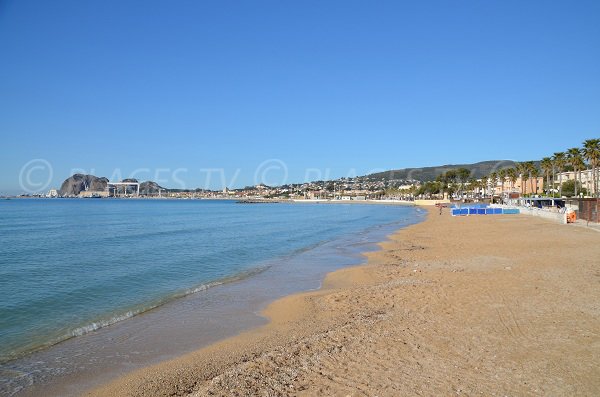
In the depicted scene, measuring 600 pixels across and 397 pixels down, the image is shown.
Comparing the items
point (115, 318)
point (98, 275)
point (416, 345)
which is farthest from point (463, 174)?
point (416, 345)

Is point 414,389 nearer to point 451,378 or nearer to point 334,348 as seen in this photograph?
point 451,378

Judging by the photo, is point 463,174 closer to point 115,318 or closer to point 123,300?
point 123,300

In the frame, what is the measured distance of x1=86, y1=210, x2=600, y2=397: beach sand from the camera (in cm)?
603

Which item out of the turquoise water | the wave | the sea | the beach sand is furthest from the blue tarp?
the wave

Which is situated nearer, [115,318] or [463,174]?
[115,318]

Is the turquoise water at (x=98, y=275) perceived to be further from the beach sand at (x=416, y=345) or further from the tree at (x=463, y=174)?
the tree at (x=463, y=174)

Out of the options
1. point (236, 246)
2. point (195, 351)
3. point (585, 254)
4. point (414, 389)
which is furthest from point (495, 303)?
point (236, 246)

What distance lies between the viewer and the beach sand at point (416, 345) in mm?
6031

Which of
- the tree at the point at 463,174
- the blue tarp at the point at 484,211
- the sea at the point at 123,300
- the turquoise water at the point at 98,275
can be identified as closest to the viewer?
the sea at the point at 123,300

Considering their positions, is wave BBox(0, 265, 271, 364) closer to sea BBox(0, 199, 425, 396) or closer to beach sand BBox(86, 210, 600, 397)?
sea BBox(0, 199, 425, 396)

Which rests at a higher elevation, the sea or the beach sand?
the beach sand

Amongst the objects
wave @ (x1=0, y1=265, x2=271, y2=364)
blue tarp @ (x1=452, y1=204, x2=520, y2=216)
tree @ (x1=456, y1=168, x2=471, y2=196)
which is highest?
tree @ (x1=456, y1=168, x2=471, y2=196)

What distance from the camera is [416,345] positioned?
24.8 ft

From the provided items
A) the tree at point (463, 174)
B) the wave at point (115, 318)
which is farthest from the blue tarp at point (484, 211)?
the tree at point (463, 174)
